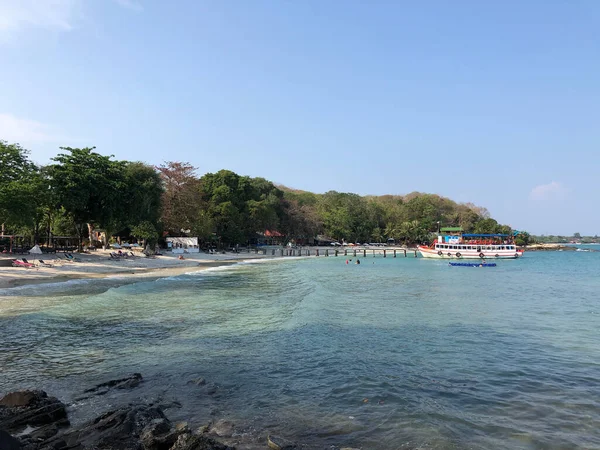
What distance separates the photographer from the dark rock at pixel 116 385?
8173 millimetres

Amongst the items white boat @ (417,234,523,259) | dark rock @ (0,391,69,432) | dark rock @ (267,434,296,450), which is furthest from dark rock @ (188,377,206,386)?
white boat @ (417,234,523,259)

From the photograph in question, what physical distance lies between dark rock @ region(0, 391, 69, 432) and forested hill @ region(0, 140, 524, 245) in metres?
27.4

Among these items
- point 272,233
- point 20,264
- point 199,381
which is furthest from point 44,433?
point 272,233

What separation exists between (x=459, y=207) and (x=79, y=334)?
120 meters

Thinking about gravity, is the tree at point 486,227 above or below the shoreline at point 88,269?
above

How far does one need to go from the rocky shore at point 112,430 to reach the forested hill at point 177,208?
27.8 meters

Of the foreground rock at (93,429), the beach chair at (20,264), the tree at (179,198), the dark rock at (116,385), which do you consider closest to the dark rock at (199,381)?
the dark rock at (116,385)

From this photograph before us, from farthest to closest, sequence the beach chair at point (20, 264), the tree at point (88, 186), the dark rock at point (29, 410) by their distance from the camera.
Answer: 1. the tree at point (88, 186)
2. the beach chair at point (20, 264)
3. the dark rock at point (29, 410)

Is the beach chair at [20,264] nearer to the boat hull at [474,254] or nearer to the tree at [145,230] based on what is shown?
the tree at [145,230]

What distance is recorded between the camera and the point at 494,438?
6.44 meters

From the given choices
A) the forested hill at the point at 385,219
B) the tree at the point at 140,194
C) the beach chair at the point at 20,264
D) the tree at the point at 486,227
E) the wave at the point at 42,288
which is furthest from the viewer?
the tree at the point at 486,227

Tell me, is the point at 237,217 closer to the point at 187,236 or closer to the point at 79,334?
the point at 187,236

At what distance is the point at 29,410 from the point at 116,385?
192cm

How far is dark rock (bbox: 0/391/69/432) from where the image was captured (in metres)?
6.35
